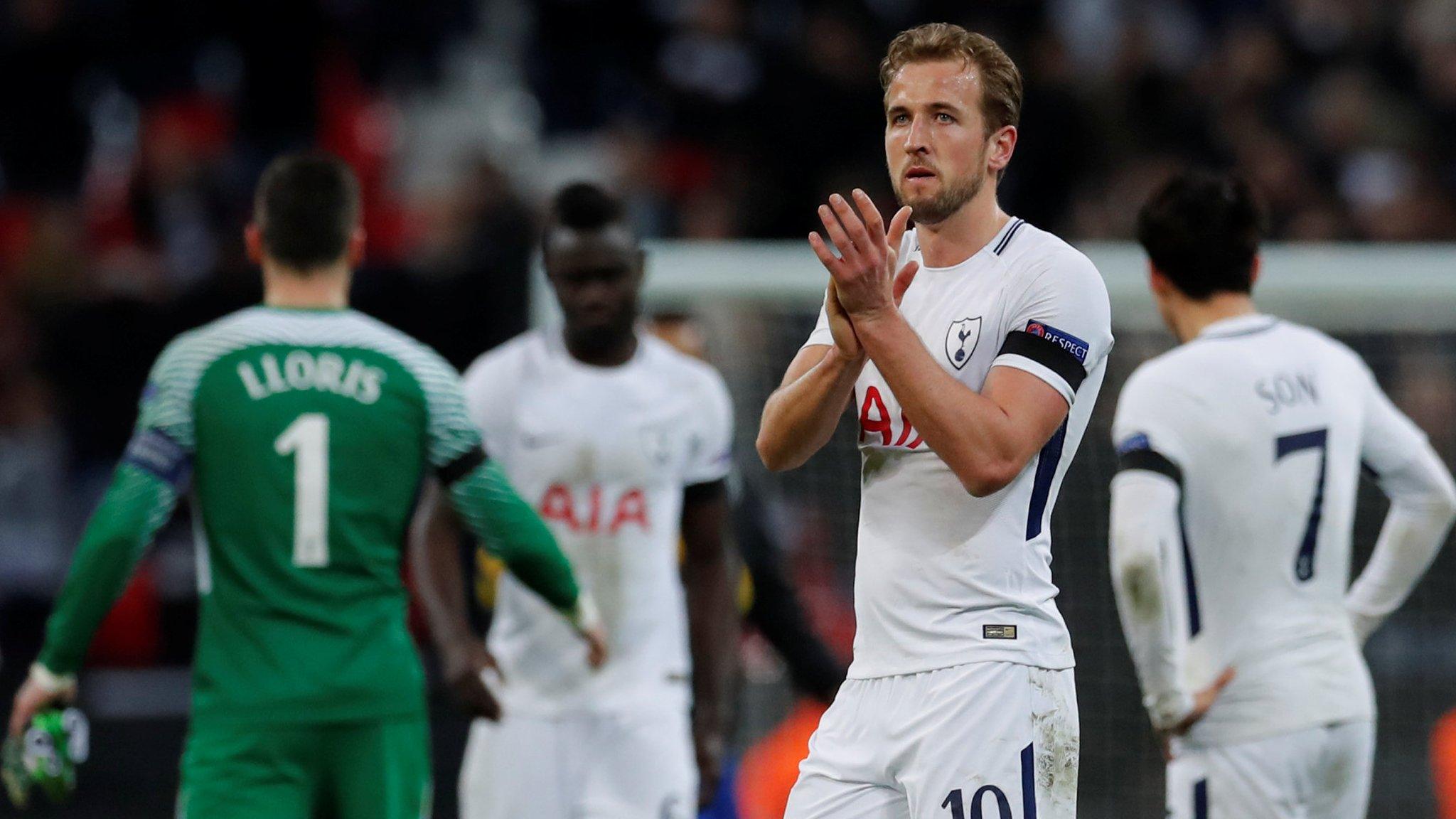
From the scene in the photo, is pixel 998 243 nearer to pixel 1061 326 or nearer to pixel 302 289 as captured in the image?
pixel 1061 326

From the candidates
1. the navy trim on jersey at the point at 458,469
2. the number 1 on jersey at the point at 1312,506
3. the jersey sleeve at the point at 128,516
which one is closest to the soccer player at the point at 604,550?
the navy trim on jersey at the point at 458,469

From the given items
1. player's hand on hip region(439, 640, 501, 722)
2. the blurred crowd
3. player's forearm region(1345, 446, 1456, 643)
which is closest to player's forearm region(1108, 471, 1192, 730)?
player's forearm region(1345, 446, 1456, 643)

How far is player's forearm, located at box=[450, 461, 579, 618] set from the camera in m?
4.84

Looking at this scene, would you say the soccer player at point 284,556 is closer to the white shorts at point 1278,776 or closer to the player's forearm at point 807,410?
the player's forearm at point 807,410

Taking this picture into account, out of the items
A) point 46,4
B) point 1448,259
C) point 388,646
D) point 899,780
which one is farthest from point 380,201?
Result: point 899,780

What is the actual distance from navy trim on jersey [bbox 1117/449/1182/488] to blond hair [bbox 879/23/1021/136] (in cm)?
124

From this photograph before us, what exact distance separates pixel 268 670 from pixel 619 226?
1.96m

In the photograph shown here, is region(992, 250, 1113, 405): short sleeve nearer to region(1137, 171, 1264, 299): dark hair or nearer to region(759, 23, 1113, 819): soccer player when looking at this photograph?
region(759, 23, 1113, 819): soccer player

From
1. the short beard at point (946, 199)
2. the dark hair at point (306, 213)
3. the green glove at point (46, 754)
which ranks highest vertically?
the dark hair at point (306, 213)

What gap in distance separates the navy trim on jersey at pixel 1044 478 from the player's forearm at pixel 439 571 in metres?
2.19

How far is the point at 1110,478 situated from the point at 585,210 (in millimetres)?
3533

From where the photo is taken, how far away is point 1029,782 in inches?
145

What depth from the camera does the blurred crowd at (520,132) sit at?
9.54 m

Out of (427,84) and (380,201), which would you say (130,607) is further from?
(427,84)
